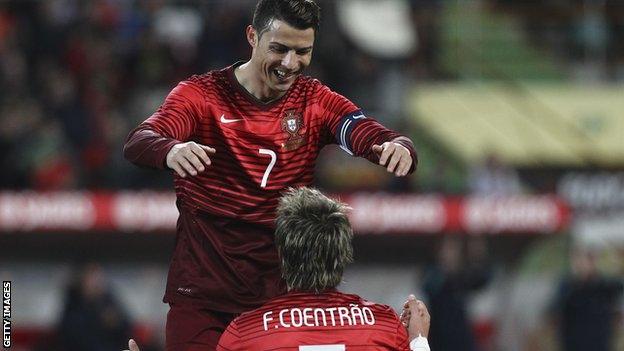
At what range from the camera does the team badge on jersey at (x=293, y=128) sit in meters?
5.50

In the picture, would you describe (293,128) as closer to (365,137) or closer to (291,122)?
(291,122)

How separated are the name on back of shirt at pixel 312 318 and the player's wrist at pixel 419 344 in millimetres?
324

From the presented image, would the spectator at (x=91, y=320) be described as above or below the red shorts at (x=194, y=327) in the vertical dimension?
above

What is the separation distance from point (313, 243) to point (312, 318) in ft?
0.88

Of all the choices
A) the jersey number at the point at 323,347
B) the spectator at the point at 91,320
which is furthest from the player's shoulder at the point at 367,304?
the spectator at the point at 91,320

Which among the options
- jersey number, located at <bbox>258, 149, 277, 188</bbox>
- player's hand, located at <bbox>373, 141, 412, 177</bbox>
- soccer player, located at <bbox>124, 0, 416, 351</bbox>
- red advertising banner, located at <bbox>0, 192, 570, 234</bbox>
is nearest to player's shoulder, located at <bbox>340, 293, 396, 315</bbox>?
player's hand, located at <bbox>373, 141, 412, 177</bbox>

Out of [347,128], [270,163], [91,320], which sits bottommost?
[270,163]

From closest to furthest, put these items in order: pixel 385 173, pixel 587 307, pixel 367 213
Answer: pixel 587 307, pixel 367 213, pixel 385 173

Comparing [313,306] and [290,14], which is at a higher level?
[290,14]

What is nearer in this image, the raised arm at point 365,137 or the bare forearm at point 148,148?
the bare forearm at point 148,148

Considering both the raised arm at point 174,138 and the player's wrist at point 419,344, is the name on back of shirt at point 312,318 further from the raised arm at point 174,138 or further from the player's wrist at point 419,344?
the raised arm at point 174,138

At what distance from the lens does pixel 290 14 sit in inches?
209

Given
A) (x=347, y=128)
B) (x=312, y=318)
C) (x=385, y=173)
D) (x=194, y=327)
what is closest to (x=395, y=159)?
(x=347, y=128)

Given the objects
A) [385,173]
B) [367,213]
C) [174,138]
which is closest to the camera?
[174,138]
